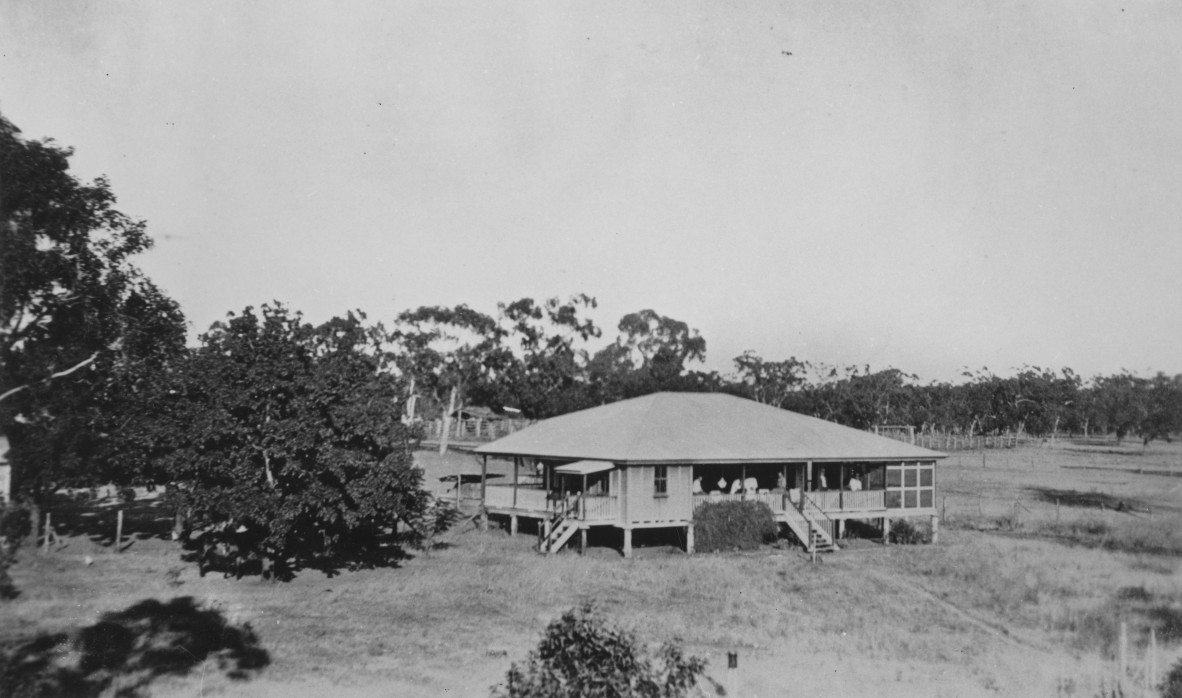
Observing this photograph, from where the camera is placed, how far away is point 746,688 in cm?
1286

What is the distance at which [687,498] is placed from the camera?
26406 millimetres

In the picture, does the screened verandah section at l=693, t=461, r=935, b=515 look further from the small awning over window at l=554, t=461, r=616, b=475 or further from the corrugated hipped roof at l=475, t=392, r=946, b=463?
the small awning over window at l=554, t=461, r=616, b=475

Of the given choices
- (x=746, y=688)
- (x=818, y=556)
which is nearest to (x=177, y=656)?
(x=746, y=688)

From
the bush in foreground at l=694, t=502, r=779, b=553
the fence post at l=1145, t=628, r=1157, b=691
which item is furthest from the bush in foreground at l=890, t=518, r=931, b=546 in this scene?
the fence post at l=1145, t=628, r=1157, b=691

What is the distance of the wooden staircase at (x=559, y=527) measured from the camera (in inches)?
992

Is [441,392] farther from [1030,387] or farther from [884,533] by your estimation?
[1030,387]

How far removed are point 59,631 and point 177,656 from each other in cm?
315

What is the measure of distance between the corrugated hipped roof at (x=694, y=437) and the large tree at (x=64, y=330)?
12.8 meters

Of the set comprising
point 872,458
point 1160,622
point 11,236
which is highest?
point 11,236

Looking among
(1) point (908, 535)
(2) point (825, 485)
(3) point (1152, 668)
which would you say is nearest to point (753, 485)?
(2) point (825, 485)

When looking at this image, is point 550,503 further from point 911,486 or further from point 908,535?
point 911,486

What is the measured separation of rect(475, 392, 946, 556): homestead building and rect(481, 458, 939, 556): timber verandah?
0.13ft

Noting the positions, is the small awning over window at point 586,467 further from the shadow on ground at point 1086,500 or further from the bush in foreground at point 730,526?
the shadow on ground at point 1086,500

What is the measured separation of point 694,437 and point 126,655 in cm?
1891
